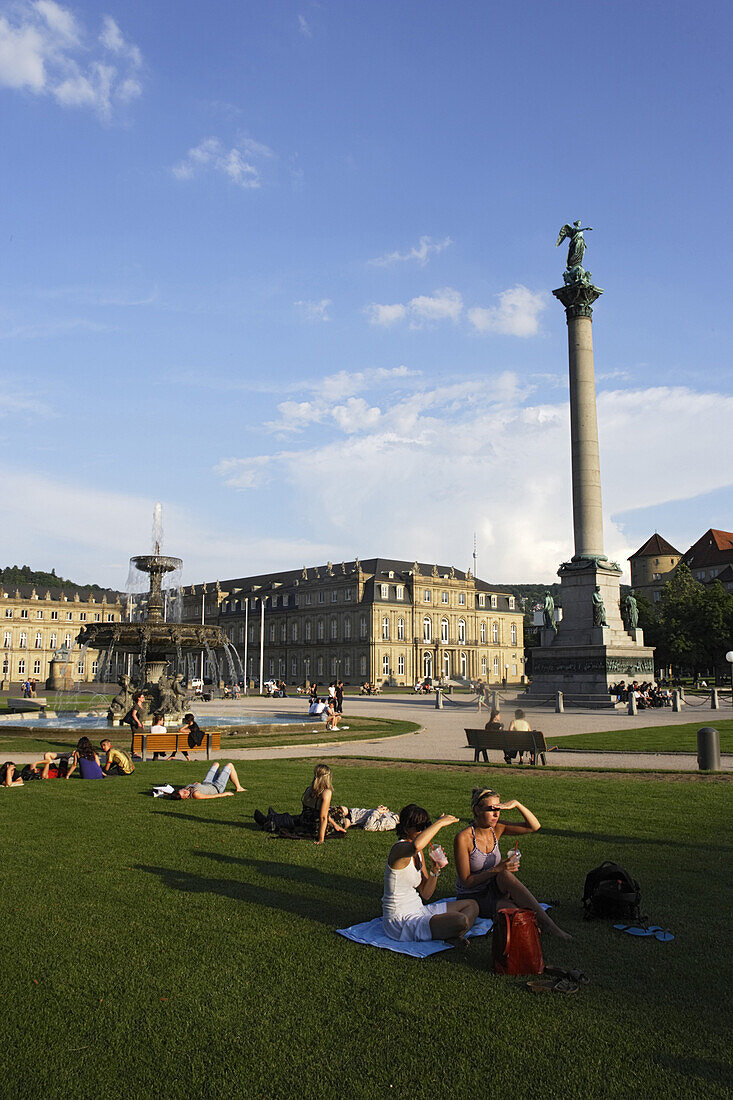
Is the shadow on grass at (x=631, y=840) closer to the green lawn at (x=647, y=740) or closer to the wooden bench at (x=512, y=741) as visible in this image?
the wooden bench at (x=512, y=741)

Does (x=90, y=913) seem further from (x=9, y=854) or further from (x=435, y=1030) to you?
(x=435, y=1030)

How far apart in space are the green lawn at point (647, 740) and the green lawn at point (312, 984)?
12.8 metres

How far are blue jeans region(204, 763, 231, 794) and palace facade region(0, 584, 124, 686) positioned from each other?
115 meters

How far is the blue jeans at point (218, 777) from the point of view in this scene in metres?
14.5

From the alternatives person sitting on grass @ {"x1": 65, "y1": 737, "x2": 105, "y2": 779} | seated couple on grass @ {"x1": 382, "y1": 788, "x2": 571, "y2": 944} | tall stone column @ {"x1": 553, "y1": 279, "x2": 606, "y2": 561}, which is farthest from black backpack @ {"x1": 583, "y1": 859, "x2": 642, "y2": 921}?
tall stone column @ {"x1": 553, "y1": 279, "x2": 606, "y2": 561}

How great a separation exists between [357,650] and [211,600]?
3904cm

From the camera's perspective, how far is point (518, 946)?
605cm

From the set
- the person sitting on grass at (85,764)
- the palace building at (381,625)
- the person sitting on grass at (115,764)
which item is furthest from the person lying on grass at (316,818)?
the palace building at (381,625)

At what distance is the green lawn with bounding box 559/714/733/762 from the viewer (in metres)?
23.0

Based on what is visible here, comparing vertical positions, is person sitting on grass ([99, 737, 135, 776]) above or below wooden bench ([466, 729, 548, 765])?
below

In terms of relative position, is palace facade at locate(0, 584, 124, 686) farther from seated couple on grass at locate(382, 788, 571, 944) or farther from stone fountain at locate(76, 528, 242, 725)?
seated couple on grass at locate(382, 788, 571, 944)

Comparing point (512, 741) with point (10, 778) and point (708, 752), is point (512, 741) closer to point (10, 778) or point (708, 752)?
point (708, 752)

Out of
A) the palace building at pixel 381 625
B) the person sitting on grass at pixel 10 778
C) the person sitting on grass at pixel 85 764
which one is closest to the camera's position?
the person sitting on grass at pixel 10 778

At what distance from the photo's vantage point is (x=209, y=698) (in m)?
60.6
